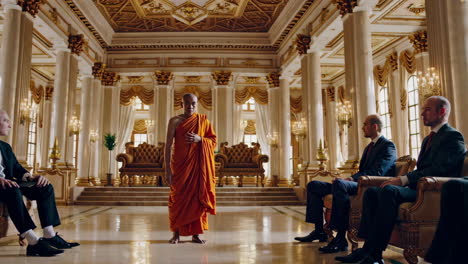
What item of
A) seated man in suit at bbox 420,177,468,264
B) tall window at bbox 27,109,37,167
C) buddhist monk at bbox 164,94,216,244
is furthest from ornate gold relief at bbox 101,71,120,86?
seated man in suit at bbox 420,177,468,264

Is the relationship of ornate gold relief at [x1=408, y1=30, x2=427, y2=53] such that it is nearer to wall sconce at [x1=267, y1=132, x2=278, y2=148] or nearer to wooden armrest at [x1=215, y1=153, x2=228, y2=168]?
wall sconce at [x1=267, y1=132, x2=278, y2=148]

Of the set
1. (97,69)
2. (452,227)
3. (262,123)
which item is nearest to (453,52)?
(452,227)

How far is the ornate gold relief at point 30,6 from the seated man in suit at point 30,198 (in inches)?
231

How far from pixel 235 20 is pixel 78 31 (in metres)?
5.16

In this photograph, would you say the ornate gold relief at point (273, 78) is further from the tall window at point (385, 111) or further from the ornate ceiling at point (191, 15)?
the tall window at point (385, 111)

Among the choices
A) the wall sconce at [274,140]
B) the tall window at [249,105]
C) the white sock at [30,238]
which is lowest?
the white sock at [30,238]

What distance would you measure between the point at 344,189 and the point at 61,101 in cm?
980

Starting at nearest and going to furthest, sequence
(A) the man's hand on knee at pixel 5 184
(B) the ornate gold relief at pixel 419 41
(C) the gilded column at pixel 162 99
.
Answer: (A) the man's hand on knee at pixel 5 184 < (B) the ornate gold relief at pixel 419 41 < (C) the gilded column at pixel 162 99

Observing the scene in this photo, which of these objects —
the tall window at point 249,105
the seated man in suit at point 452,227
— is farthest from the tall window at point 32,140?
the seated man in suit at point 452,227

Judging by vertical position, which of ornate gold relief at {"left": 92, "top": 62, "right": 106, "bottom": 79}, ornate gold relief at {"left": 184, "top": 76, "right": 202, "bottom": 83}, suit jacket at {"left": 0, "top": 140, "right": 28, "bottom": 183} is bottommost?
suit jacket at {"left": 0, "top": 140, "right": 28, "bottom": 183}

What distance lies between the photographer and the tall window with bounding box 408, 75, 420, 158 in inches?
497

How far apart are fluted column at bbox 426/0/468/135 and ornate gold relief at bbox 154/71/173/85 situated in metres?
11.0

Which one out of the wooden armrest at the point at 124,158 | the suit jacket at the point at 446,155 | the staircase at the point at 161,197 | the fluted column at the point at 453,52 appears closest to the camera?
the suit jacket at the point at 446,155

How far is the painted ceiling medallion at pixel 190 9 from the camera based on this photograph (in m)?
12.2
